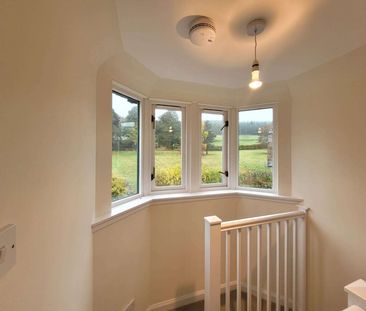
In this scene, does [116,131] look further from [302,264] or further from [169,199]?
[302,264]

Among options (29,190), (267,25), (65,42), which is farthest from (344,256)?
(65,42)

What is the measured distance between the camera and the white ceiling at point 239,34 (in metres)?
1.17

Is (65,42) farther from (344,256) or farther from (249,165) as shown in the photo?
(344,256)

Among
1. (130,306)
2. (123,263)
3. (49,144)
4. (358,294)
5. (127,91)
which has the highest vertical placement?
(127,91)

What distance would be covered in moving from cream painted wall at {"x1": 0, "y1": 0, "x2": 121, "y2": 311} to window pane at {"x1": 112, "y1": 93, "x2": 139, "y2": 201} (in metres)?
0.43

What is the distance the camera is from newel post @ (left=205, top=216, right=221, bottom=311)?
54.9 inches

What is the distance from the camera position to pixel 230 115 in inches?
100

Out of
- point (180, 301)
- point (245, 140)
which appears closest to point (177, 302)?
point (180, 301)

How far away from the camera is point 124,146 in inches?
72.0

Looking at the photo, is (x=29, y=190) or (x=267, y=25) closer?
(x=29, y=190)

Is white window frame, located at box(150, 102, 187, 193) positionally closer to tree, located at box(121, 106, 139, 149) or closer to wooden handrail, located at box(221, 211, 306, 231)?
tree, located at box(121, 106, 139, 149)

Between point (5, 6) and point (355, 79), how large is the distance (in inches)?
85.9

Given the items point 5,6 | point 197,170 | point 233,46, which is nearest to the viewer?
point 5,6

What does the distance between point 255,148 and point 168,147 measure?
3.46 feet
